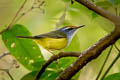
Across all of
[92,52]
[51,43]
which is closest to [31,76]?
[92,52]

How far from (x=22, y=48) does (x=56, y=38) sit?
34cm

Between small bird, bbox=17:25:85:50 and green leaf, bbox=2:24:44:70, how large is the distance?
15cm

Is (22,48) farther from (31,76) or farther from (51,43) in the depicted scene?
(51,43)

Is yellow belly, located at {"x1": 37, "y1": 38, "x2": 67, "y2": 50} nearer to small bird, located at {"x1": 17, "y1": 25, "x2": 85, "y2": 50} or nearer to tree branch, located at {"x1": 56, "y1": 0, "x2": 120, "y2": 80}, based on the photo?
small bird, located at {"x1": 17, "y1": 25, "x2": 85, "y2": 50}

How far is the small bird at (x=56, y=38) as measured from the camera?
1.03 meters

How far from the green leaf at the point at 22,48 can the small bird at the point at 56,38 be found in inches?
6.0

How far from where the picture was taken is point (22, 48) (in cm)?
82

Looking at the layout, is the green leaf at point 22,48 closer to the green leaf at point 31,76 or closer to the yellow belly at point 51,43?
the green leaf at point 31,76

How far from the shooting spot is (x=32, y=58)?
2.64 feet

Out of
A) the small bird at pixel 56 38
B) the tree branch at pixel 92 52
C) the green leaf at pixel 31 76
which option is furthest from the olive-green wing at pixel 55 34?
the tree branch at pixel 92 52

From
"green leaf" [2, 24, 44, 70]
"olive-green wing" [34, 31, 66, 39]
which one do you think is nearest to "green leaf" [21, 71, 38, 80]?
"green leaf" [2, 24, 44, 70]

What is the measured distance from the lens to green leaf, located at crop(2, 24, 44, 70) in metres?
0.79

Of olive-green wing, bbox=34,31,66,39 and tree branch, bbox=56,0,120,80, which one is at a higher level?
tree branch, bbox=56,0,120,80

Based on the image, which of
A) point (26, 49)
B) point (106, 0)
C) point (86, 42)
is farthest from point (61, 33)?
point (106, 0)
